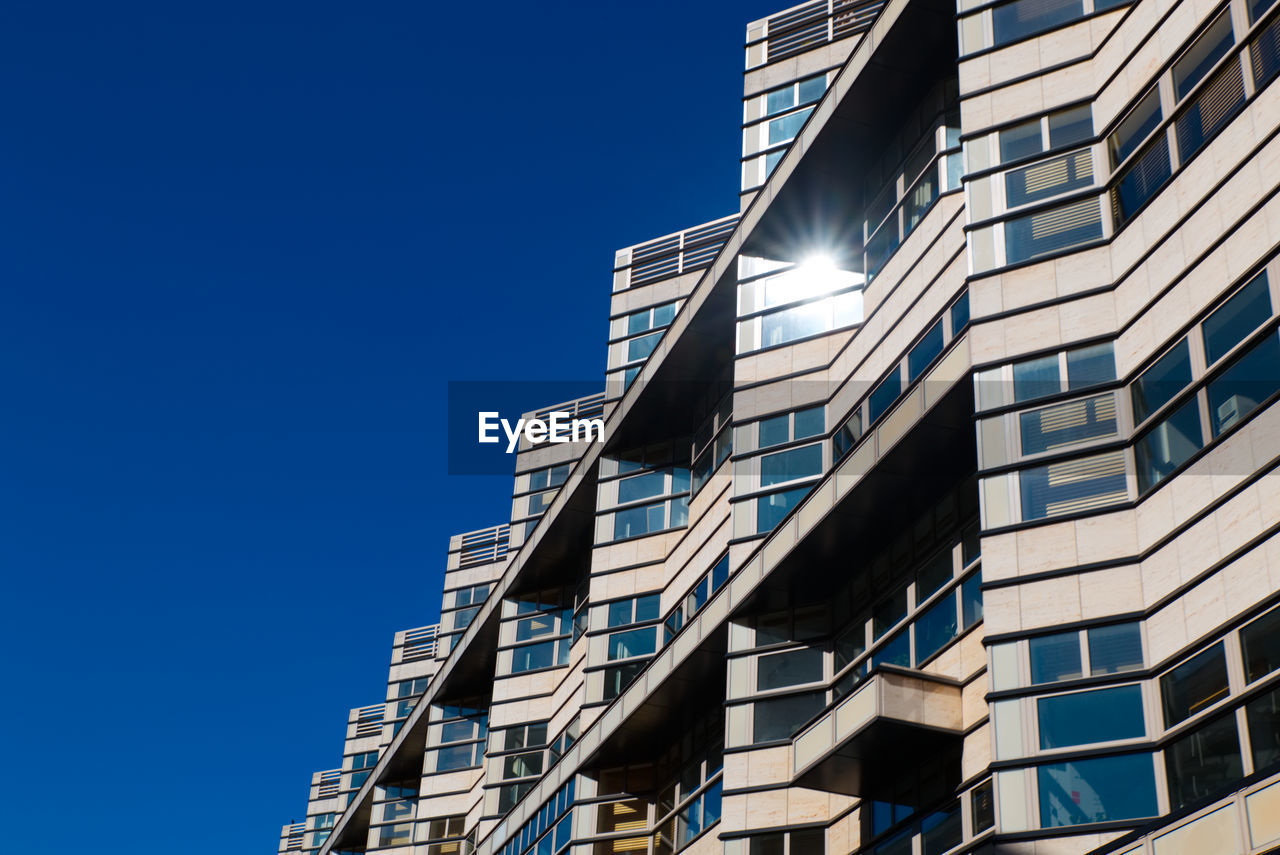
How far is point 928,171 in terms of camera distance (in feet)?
127

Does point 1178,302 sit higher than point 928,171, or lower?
lower

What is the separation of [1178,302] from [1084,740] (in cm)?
768

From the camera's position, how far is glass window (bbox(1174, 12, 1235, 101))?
28641 mm

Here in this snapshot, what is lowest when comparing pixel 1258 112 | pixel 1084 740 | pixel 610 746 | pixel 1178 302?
pixel 1084 740

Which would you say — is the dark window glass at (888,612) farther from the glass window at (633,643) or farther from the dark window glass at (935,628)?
the glass window at (633,643)

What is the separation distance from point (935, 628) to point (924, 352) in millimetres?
6143

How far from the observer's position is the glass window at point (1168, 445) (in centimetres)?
2614

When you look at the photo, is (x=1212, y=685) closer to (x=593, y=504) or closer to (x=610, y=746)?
(x=610, y=746)

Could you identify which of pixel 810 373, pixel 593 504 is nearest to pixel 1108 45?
pixel 810 373

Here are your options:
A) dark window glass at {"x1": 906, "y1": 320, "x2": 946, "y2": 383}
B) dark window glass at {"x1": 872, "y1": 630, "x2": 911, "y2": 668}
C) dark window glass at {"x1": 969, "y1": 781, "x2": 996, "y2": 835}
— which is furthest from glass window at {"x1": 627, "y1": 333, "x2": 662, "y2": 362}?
dark window glass at {"x1": 969, "y1": 781, "x2": 996, "y2": 835}

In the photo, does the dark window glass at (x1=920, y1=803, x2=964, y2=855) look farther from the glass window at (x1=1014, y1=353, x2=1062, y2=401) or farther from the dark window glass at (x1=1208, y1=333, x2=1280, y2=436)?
the dark window glass at (x1=1208, y1=333, x2=1280, y2=436)

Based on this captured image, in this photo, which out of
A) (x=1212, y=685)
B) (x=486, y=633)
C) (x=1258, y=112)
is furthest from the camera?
(x=486, y=633)

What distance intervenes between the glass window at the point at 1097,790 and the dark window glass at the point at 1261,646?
2.31 metres

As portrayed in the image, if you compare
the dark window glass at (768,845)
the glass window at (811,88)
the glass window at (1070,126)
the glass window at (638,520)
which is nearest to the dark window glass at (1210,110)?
the glass window at (1070,126)
